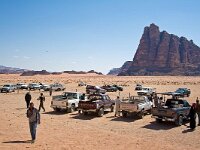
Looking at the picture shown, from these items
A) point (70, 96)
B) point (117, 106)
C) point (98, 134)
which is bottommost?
point (98, 134)

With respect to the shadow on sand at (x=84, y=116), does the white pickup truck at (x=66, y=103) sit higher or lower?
higher

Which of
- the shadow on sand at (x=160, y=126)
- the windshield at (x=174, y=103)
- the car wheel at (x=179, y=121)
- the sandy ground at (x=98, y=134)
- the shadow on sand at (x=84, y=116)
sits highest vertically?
the windshield at (x=174, y=103)

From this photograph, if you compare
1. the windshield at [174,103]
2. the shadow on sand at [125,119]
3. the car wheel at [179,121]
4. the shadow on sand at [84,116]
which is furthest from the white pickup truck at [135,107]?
the car wheel at [179,121]

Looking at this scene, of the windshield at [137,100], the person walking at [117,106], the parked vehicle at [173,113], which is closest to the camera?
the parked vehicle at [173,113]

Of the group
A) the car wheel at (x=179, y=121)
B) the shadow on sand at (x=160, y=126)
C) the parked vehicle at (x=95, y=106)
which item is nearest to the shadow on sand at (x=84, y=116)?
the parked vehicle at (x=95, y=106)

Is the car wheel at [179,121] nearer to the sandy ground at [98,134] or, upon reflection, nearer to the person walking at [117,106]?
the sandy ground at [98,134]

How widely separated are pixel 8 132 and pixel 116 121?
7.28 meters

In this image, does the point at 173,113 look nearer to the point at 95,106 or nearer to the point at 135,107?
the point at 135,107

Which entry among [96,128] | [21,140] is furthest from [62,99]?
[21,140]

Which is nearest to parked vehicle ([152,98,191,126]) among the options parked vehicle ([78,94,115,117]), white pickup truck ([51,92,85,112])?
parked vehicle ([78,94,115,117])

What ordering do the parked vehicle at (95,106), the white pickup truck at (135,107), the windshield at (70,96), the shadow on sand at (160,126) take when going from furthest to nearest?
the windshield at (70,96) → the parked vehicle at (95,106) → the white pickup truck at (135,107) → the shadow on sand at (160,126)

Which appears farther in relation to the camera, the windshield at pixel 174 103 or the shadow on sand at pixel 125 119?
the shadow on sand at pixel 125 119

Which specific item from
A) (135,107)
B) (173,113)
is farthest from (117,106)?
(173,113)

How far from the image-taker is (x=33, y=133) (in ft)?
43.9
